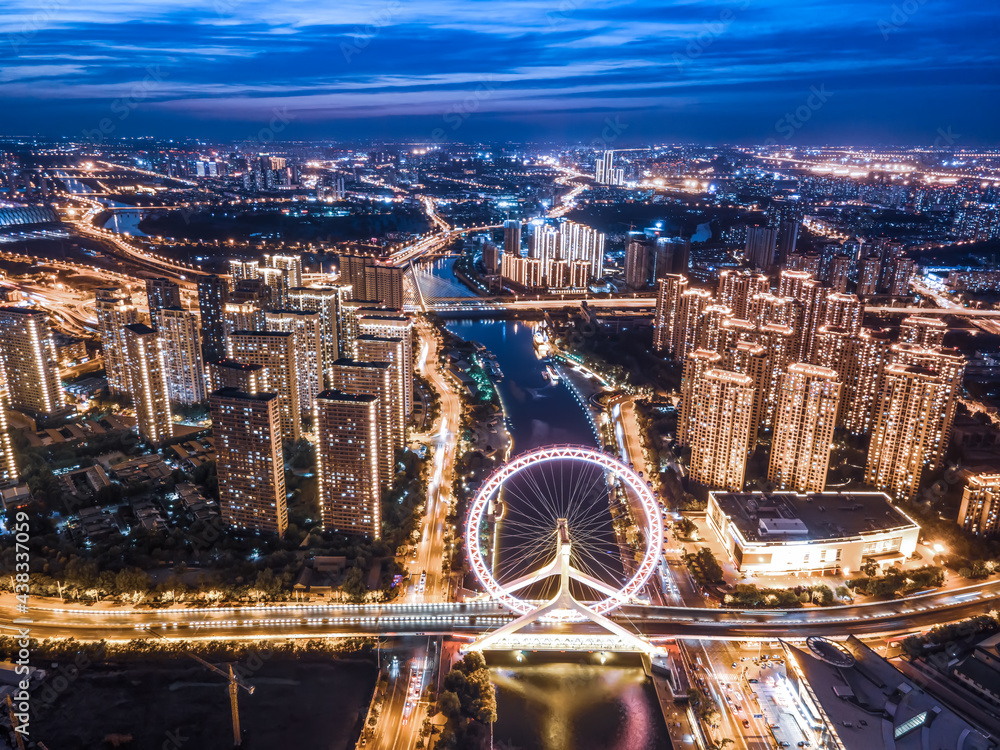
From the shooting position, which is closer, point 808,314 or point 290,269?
point 808,314

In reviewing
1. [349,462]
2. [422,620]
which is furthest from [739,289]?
[422,620]

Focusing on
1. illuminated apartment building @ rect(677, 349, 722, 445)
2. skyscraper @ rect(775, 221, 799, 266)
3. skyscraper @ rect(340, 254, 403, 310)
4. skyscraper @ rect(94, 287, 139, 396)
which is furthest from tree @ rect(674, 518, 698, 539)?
skyscraper @ rect(775, 221, 799, 266)

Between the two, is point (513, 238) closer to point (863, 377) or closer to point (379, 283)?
point (379, 283)

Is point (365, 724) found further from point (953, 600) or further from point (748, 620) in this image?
point (953, 600)

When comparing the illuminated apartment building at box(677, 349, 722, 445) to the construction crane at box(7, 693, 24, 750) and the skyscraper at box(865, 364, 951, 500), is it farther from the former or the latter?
the construction crane at box(7, 693, 24, 750)

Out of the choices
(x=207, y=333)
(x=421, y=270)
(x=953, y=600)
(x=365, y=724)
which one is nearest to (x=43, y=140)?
(x=421, y=270)

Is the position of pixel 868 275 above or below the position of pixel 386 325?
below
